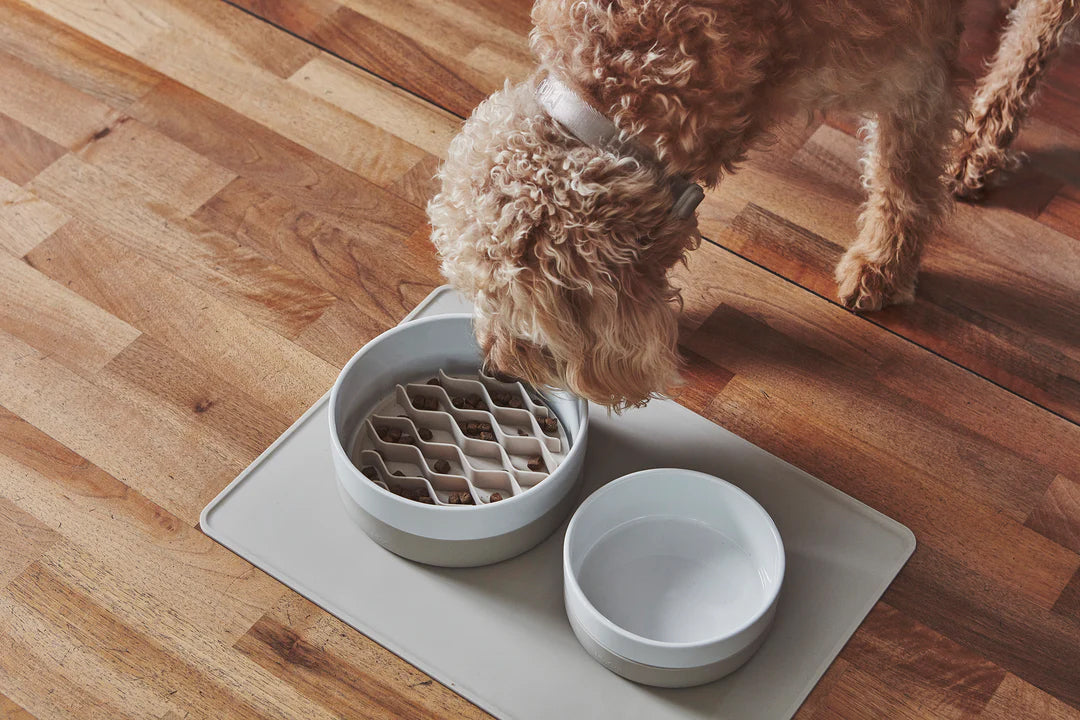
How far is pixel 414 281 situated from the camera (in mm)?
1937

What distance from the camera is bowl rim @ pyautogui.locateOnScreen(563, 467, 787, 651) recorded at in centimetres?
136

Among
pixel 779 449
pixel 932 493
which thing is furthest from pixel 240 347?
pixel 932 493

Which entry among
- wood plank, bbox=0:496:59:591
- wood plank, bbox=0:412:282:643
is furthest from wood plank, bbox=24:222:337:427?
wood plank, bbox=0:496:59:591

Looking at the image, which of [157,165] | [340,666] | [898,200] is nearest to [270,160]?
[157,165]

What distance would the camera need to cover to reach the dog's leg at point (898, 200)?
5.51ft

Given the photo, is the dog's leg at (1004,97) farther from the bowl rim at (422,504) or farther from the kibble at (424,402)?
the kibble at (424,402)

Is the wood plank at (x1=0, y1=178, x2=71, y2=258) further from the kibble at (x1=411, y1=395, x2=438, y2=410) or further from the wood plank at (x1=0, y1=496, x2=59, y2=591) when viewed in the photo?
the kibble at (x1=411, y1=395, x2=438, y2=410)

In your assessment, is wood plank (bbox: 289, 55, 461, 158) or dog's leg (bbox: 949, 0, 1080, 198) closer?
dog's leg (bbox: 949, 0, 1080, 198)

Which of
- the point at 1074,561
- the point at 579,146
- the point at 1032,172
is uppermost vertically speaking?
the point at 579,146

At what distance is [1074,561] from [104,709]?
1.39 metres

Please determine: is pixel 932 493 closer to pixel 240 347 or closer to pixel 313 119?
pixel 240 347

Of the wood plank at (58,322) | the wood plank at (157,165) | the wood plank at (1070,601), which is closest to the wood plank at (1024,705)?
the wood plank at (1070,601)

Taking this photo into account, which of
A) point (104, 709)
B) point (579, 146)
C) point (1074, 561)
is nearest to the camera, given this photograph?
point (579, 146)

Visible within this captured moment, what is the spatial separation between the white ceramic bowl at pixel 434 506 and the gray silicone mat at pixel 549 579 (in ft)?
0.16
